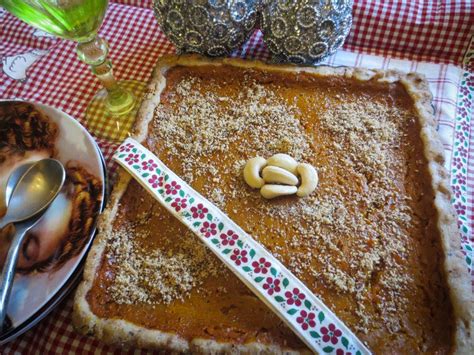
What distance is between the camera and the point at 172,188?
86cm

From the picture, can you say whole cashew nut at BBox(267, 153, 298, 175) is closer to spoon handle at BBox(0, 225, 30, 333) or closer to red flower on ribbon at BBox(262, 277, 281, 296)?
red flower on ribbon at BBox(262, 277, 281, 296)

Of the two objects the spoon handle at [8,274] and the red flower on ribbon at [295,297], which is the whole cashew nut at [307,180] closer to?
the red flower on ribbon at [295,297]

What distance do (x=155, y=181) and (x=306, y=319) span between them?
43 cm

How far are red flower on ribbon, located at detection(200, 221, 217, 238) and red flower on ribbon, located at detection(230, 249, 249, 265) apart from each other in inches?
2.4

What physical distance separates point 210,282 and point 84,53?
69 centimetres

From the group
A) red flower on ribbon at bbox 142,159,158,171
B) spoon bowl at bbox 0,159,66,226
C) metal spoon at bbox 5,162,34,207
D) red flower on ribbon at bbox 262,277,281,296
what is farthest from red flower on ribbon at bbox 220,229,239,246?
metal spoon at bbox 5,162,34,207

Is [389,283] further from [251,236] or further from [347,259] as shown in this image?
[251,236]

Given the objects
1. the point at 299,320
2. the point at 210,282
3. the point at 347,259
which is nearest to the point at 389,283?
the point at 347,259

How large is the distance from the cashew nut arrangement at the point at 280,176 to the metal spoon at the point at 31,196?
17.6 inches

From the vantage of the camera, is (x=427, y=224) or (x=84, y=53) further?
(x=84, y=53)

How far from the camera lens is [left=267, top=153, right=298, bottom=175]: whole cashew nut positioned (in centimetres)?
87

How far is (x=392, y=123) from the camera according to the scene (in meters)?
0.95

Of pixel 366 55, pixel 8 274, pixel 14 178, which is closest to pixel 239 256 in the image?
pixel 8 274

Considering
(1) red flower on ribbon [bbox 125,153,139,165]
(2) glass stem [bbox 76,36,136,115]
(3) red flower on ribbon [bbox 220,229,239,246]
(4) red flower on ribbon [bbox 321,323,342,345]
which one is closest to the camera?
(4) red flower on ribbon [bbox 321,323,342,345]
